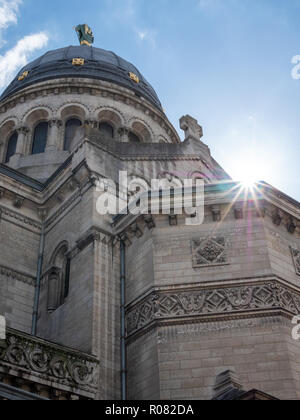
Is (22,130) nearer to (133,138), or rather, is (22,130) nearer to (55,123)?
(55,123)

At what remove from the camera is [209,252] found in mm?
17141

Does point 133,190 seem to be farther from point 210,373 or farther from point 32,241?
point 210,373

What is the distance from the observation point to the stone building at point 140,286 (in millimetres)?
14805

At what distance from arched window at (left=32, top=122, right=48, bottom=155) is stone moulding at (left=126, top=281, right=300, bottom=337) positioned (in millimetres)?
17670

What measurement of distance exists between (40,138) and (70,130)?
1763 millimetres

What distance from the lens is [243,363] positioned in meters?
14.9

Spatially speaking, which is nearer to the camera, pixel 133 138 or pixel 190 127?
pixel 190 127

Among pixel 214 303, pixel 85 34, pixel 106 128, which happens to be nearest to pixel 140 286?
pixel 214 303

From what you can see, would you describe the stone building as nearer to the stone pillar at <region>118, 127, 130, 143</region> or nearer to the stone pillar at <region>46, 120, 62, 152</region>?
the stone pillar at <region>46, 120, 62, 152</region>

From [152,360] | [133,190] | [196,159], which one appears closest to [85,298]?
[152,360]

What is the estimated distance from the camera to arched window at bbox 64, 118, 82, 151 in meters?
32.2

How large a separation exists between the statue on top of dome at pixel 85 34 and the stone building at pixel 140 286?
2914cm

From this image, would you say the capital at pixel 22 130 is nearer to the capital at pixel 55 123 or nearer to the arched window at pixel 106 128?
the capital at pixel 55 123
